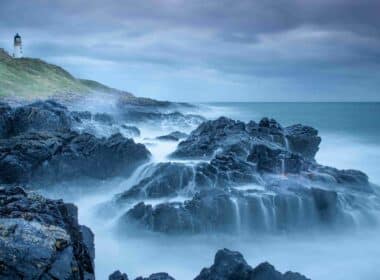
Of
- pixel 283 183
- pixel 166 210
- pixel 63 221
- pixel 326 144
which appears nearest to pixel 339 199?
pixel 283 183

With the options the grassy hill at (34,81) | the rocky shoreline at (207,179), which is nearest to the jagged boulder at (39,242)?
the rocky shoreline at (207,179)

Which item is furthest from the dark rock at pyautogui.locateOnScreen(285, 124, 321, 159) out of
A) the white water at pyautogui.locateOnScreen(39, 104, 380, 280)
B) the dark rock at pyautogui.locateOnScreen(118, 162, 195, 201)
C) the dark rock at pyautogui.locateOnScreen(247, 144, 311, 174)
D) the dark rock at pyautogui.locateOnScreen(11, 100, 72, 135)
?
the dark rock at pyautogui.locateOnScreen(11, 100, 72, 135)

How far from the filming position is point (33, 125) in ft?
129

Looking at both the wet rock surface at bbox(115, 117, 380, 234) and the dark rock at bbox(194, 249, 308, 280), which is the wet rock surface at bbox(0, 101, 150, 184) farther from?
the dark rock at bbox(194, 249, 308, 280)

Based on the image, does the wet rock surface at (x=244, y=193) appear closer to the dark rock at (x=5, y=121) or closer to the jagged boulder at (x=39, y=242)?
the jagged boulder at (x=39, y=242)

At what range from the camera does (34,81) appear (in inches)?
4715

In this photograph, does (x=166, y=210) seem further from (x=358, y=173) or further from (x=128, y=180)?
(x=358, y=173)

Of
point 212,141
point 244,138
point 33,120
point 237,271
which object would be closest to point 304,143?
point 244,138

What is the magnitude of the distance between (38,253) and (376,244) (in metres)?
20.2

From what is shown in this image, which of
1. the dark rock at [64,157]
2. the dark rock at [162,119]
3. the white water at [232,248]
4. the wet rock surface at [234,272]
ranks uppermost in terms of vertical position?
the dark rock at [162,119]

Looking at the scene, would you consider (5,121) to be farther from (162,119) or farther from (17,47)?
(17,47)

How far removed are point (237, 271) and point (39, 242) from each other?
6.83 metres

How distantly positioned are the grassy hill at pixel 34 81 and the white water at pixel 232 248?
72.2m

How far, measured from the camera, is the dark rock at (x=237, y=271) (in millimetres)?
15320
